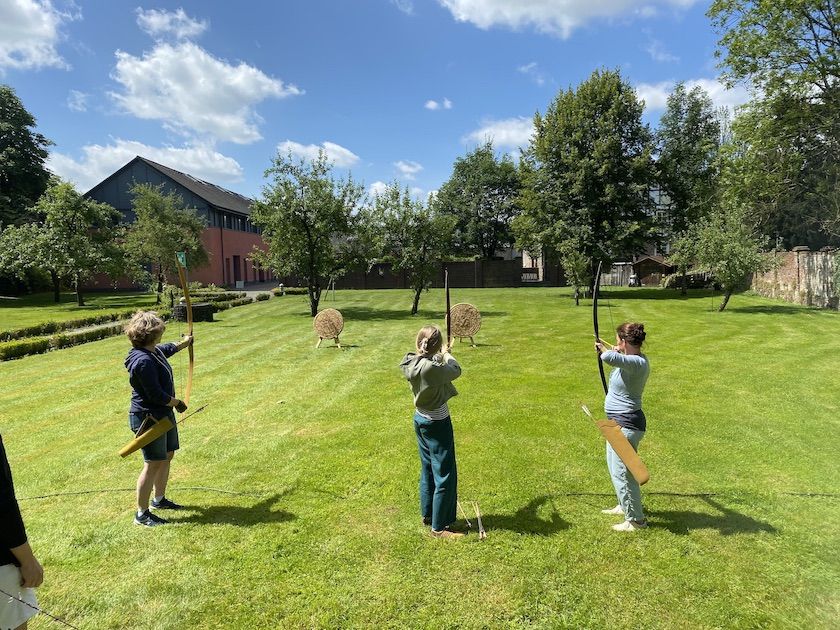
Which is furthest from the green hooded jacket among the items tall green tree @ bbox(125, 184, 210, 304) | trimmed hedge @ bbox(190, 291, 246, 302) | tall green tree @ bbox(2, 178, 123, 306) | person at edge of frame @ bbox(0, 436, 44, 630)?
tall green tree @ bbox(2, 178, 123, 306)

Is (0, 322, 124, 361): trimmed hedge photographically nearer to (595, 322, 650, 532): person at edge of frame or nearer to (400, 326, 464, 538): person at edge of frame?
(400, 326, 464, 538): person at edge of frame

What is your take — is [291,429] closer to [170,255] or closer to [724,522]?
[724,522]

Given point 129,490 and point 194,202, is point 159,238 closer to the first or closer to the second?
point 194,202

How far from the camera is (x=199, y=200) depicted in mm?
46312

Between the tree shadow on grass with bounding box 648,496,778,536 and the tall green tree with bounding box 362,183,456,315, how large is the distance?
61.8 feet

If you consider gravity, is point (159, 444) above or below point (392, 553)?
above

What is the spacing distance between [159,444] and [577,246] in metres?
30.2

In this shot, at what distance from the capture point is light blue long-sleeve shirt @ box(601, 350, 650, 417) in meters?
4.59

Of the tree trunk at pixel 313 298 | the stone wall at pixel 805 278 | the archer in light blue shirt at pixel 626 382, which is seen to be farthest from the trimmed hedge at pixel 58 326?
the stone wall at pixel 805 278

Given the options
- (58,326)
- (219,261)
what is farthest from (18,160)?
(58,326)

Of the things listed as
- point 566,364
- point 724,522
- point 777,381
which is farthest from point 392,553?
point 777,381

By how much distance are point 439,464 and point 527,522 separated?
1282 mm

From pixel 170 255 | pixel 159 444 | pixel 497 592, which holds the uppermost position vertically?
pixel 170 255

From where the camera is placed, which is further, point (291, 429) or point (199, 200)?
point (199, 200)
